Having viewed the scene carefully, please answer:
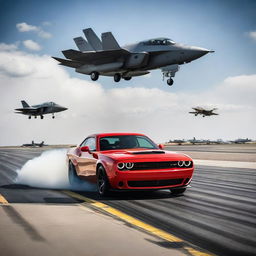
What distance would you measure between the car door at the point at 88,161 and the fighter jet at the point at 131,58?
2450 centimetres

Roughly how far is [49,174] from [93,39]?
122ft

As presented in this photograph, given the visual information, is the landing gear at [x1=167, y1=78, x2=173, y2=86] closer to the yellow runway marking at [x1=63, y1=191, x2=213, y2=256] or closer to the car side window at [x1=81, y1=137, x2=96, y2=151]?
the car side window at [x1=81, y1=137, x2=96, y2=151]

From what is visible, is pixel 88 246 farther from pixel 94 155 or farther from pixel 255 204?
pixel 94 155

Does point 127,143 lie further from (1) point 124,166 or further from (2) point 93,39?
(2) point 93,39

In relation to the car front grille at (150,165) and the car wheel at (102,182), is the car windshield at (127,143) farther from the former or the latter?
the car front grille at (150,165)

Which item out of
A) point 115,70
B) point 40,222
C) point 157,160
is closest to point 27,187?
point 157,160

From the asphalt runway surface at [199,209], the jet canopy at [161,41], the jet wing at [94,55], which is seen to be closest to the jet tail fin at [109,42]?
the jet wing at [94,55]

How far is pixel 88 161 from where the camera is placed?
9.55 m

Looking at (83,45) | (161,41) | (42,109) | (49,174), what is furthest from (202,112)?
(49,174)

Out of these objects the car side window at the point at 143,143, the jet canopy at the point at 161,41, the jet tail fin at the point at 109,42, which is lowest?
the car side window at the point at 143,143

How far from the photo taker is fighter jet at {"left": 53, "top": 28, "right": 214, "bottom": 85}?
34.9 meters

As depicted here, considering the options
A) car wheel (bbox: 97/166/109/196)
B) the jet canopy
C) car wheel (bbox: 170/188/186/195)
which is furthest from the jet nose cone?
car wheel (bbox: 97/166/109/196)

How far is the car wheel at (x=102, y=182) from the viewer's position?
848 centimetres

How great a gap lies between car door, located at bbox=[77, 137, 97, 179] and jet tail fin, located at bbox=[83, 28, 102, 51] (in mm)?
38366
